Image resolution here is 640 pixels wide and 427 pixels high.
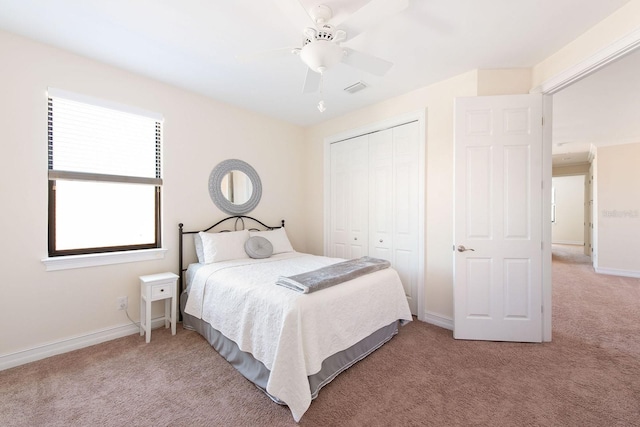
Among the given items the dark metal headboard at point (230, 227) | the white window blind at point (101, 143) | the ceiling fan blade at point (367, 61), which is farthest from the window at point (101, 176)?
the ceiling fan blade at point (367, 61)

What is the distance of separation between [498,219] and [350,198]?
1.88 metres

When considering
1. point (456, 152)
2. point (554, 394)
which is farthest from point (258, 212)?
point (554, 394)

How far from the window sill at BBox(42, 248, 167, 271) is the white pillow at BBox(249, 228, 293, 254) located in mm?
1157

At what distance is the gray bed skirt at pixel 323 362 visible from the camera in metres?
1.92

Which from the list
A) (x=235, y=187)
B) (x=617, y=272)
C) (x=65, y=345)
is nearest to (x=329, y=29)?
(x=235, y=187)

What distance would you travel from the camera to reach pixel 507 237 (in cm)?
264

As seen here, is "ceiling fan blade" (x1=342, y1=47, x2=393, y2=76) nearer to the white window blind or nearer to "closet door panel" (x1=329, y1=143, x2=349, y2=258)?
"closet door panel" (x1=329, y1=143, x2=349, y2=258)

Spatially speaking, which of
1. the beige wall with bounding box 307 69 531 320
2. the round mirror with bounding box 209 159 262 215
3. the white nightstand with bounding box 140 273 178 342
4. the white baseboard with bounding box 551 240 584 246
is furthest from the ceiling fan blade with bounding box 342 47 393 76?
the white baseboard with bounding box 551 240 584 246

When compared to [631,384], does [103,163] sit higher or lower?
higher

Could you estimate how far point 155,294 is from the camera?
2.67 m

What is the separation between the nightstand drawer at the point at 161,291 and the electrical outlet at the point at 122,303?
1.30 ft

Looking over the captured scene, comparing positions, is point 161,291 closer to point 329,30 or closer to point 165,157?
point 165,157

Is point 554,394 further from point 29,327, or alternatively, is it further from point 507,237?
point 29,327

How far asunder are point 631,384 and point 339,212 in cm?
320
